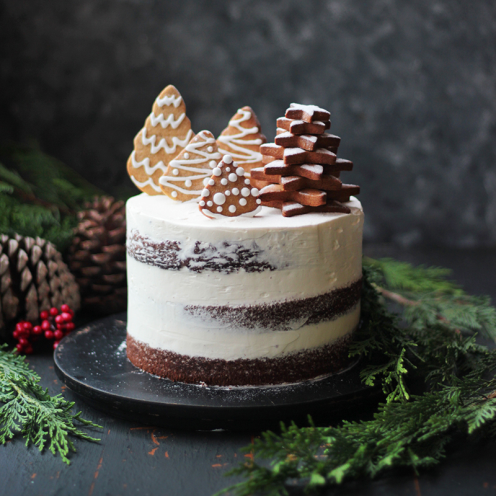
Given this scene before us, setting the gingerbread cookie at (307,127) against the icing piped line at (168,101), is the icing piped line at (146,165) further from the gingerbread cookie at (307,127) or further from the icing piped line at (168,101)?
the gingerbread cookie at (307,127)

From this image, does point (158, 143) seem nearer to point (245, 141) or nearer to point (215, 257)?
point (245, 141)

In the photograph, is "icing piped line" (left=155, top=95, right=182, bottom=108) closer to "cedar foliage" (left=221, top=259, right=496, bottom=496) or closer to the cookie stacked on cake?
the cookie stacked on cake

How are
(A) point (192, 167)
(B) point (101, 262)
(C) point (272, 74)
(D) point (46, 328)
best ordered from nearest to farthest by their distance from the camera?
(A) point (192, 167) < (D) point (46, 328) < (B) point (101, 262) < (C) point (272, 74)

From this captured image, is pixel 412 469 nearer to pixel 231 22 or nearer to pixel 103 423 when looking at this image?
pixel 103 423

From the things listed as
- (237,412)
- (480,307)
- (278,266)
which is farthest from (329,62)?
(237,412)

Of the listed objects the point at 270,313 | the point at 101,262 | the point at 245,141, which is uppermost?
the point at 245,141

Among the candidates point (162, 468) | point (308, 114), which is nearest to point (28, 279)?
point (162, 468)
